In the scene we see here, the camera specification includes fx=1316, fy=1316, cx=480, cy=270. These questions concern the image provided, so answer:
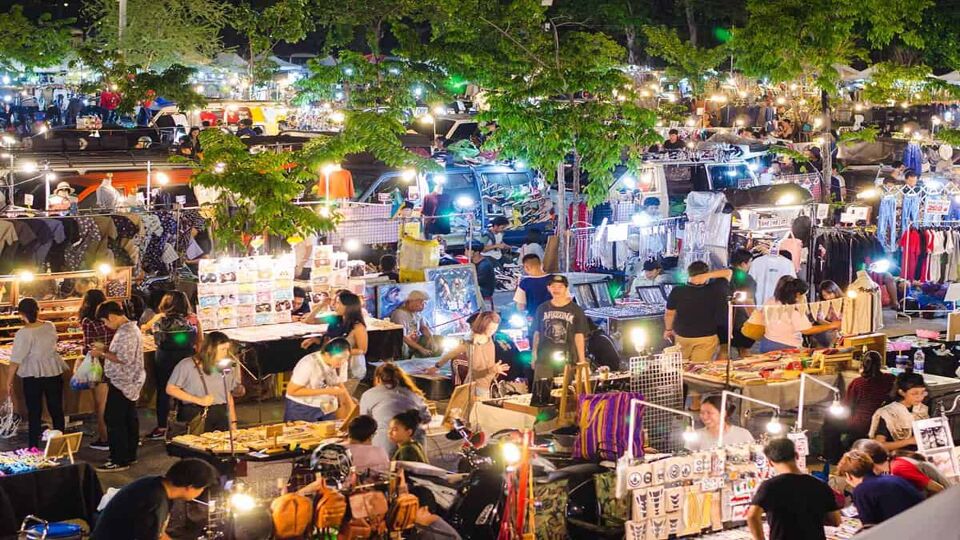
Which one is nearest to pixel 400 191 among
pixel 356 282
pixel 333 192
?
pixel 333 192

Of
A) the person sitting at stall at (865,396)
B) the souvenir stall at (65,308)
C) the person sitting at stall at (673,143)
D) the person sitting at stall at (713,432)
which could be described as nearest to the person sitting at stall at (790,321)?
the person sitting at stall at (865,396)

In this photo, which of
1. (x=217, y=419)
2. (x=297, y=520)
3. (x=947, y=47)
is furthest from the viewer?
(x=947, y=47)

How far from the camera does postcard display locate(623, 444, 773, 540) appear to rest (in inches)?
341

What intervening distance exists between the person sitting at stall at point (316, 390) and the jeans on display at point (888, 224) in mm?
10722

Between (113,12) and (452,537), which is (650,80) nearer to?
(113,12)

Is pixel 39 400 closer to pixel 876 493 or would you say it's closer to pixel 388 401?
pixel 388 401

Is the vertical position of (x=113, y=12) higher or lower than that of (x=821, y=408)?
higher

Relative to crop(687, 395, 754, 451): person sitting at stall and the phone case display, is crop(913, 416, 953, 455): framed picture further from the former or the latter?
the phone case display

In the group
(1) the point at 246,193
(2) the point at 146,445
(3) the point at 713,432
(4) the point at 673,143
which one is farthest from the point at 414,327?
(4) the point at 673,143

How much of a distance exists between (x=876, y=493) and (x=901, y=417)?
7.48 ft

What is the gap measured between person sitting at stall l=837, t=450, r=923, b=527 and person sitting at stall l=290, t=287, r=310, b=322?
7.86 meters

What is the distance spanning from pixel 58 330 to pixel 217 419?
3741 millimetres

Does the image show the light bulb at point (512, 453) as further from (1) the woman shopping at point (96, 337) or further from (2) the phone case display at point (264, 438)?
(1) the woman shopping at point (96, 337)

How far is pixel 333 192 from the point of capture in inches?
675
